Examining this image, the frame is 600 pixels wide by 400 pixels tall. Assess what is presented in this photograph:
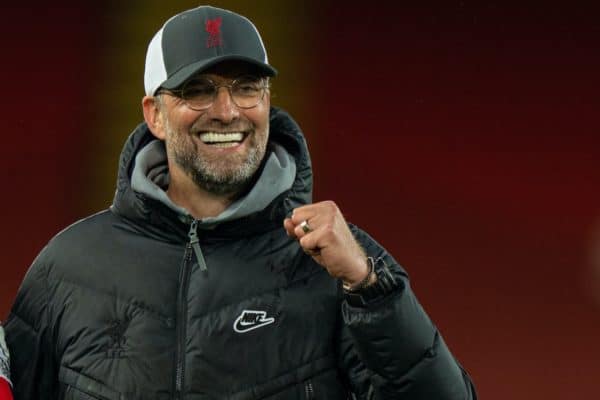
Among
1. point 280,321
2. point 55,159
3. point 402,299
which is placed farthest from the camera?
point 55,159

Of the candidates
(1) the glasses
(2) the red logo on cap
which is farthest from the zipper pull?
(2) the red logo on cap

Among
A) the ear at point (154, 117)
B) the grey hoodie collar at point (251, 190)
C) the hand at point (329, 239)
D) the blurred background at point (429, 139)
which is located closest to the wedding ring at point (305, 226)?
the hand at point (329, 239)

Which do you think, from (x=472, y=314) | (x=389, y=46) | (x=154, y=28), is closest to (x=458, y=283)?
(x=472, y=314)

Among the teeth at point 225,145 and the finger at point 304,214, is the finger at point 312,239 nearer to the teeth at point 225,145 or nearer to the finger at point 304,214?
the finger at point 304,214

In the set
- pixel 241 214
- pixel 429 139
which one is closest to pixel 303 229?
pixel 241 214

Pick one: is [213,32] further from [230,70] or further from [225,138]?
[225,138]

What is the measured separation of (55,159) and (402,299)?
6.77ft

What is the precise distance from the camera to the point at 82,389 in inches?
Answer: 90.2

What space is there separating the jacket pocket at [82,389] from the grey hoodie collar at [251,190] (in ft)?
1.11

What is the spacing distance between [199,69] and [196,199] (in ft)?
0.86

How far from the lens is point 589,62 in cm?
399

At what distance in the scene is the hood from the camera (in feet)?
7.68

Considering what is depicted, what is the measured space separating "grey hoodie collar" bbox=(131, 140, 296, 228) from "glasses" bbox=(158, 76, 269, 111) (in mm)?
122

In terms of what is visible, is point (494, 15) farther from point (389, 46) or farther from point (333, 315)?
point (333, 315)
